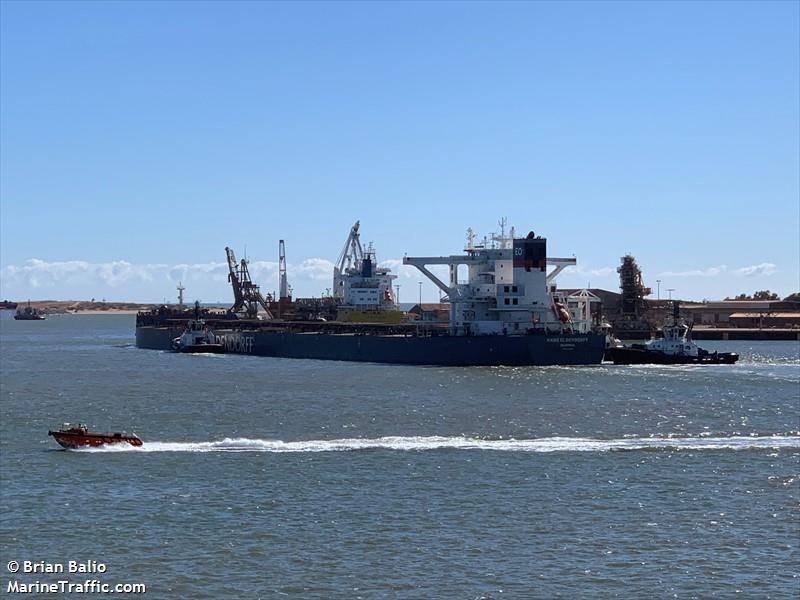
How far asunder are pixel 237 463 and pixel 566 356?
1789 inches

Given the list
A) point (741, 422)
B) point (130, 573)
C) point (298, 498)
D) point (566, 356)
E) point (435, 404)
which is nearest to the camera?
point (130, 573)

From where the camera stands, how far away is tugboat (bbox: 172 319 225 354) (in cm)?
10819

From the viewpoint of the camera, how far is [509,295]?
81.8 meters

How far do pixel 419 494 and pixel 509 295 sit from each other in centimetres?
5060

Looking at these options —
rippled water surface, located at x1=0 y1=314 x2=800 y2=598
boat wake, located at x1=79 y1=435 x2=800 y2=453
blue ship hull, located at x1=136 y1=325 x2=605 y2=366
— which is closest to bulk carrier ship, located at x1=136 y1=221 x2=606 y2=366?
blue ship hull, located at x1=136 y1=325 x2=605 y2=366

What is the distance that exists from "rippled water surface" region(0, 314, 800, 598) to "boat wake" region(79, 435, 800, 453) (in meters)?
0.16

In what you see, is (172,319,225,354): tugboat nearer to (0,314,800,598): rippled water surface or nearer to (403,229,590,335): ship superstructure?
(403,229,590,335): ship superstructure

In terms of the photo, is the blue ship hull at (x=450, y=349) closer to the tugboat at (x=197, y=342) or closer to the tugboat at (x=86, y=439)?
the tugboat at (x=197, y=342)

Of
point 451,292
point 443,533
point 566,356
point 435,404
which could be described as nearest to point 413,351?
point 451,292

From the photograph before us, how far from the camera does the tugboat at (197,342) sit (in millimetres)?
108188

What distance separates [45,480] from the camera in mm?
34438

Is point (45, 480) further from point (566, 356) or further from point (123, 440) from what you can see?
point (566, 356)

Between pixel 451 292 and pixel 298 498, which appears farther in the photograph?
pixel 451 292

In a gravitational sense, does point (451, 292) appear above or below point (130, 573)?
above
